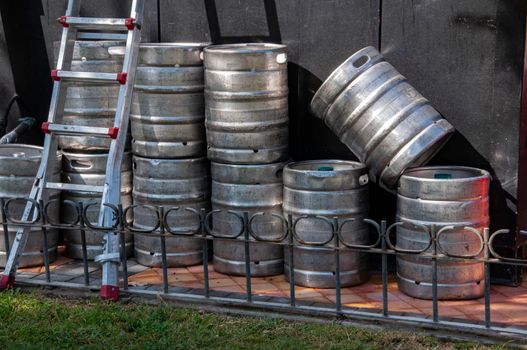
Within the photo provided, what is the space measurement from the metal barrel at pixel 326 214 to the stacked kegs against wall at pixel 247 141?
0.21 m

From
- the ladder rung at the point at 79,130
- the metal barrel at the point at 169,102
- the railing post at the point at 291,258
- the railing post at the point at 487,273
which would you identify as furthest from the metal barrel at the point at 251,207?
Answer: the railing post at the point at 487,273

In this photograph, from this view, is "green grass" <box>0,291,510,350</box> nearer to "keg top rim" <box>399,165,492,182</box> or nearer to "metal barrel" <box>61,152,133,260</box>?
"metal barrel" <box>61,152,133,260</box>

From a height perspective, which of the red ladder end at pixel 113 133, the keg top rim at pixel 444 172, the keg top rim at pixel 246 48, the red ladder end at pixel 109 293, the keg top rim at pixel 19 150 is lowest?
the red ladder end at pixel 109 293

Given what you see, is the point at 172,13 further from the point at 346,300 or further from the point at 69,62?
the point at 346,300

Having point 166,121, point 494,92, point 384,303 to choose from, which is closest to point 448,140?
point 494,92

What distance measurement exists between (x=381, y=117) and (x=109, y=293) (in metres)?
2.00

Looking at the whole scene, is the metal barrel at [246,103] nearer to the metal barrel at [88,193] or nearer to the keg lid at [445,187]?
the metal barrel at [88,193]

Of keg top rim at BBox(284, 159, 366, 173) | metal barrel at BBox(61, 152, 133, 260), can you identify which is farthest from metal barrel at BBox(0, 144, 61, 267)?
keg top rim at BBox(284, 159, 366, 173)

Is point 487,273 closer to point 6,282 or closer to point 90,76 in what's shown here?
point 90,76

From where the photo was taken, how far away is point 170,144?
6.32m

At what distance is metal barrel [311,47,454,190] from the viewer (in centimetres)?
571

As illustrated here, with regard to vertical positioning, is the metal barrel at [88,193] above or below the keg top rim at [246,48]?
below

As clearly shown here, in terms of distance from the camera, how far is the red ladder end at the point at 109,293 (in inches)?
225

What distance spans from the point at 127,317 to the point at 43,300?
70cm
